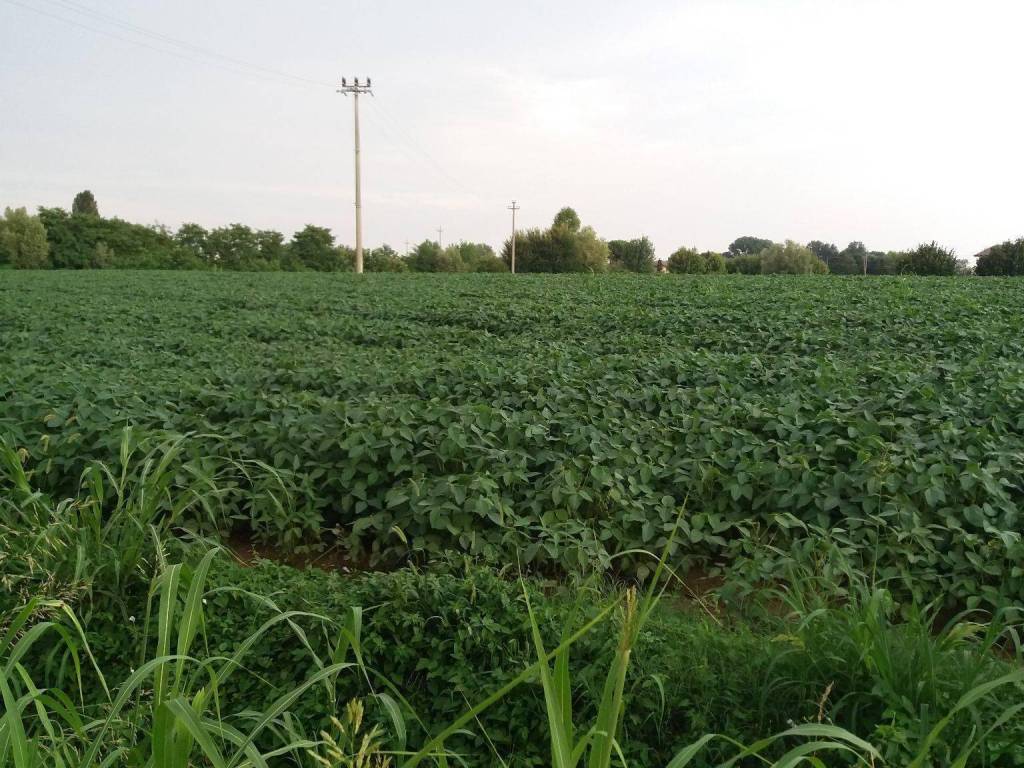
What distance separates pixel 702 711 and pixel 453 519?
5.49 feet

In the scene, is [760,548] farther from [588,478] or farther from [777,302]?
[777,302]

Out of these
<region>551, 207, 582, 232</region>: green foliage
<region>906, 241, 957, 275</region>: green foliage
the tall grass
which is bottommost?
the tall grass

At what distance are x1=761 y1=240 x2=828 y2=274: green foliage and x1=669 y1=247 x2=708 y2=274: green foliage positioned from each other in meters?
9.48

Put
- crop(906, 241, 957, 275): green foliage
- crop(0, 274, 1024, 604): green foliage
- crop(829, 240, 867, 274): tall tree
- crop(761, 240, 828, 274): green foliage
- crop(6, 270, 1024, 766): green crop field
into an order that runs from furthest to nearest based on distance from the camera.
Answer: crop(829, 240, 867, 274): tall tree, crop(761, 240, 828, 274): green foliage, crop(906, 241, 957, 275): green foliage, crop(0, 274, 1024, 604): green foliage, crop(6, 270, 1024, 766): green crop field

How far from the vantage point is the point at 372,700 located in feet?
8.16

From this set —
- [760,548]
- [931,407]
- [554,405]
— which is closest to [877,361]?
[931,407]

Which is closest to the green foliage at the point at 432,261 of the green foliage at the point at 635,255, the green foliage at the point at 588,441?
the green foliage at the point at 635,255

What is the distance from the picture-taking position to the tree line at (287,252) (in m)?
50.5

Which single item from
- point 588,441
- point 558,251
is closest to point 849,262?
point 558,251

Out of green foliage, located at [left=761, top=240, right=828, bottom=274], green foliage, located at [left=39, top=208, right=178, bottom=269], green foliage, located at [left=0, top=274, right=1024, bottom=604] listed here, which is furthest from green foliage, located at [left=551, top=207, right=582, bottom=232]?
green foliage, located at [left=0, top=274, right=1024, bottom=604]

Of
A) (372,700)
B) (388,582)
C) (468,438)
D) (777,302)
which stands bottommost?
(372,700)

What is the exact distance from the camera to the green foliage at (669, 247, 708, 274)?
172 feet

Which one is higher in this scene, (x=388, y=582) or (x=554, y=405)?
(x=554, y=405)

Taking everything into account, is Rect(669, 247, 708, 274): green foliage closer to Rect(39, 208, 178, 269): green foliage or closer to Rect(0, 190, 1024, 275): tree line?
Rect(0, 190, 1024, 275): tree line
